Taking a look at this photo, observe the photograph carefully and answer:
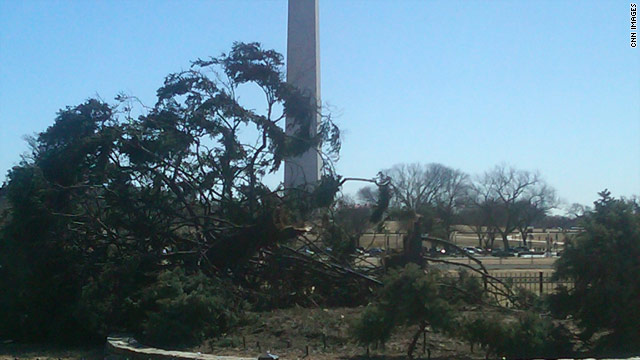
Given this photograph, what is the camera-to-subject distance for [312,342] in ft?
40.5

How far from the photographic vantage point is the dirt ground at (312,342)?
448 inches

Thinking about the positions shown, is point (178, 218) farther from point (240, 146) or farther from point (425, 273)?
point (425, 273)

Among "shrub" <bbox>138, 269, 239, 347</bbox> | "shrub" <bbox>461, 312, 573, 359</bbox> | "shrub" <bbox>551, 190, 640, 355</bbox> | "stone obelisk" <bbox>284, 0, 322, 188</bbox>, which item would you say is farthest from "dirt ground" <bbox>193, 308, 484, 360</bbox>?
"stone obelisk" <bbox>284, 0, 322, 188</bbox>

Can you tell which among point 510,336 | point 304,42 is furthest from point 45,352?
point 304,42

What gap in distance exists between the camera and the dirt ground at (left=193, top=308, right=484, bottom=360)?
11.4 metres

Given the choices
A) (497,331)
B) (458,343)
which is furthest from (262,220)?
(497,331)

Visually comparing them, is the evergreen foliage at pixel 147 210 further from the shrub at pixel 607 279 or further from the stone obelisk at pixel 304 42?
the stone obelisk at pixel 304 42

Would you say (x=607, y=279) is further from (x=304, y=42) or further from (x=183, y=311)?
(x=304, y=42)

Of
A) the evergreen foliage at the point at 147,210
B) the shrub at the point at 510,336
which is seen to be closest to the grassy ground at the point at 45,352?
the evergreen foliage at the point at 147,210

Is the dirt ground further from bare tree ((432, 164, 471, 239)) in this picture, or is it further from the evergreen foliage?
bare tree ((432, 164, 471, 239))

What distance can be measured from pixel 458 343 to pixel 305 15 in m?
22.7

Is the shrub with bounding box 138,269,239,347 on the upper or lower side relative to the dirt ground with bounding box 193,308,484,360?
upper

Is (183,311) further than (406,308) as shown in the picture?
Yes

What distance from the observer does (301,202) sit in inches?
701
